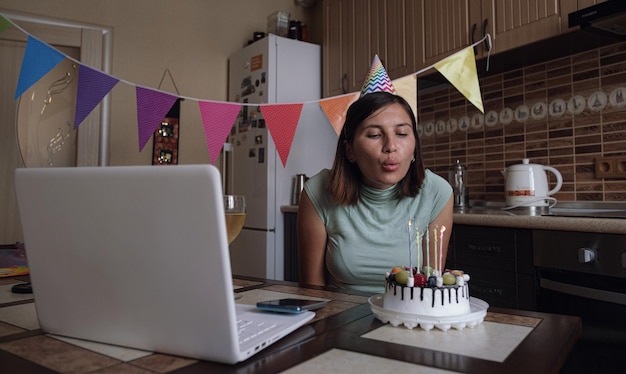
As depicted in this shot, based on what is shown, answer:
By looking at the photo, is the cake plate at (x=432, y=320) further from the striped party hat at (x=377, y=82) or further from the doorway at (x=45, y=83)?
the doorway at (x=45, y=83)

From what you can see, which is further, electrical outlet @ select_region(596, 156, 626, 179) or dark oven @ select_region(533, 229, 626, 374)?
electrical outlet @ select_region(596, 156, 626, 179)

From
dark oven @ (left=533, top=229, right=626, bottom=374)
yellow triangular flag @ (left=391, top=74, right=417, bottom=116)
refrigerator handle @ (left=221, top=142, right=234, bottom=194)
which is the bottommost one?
dark oven @ (left=533, top=229, right=626, bottom=374)

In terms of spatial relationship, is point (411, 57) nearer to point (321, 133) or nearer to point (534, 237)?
point (321, 133)

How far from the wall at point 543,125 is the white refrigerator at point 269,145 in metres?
0.82

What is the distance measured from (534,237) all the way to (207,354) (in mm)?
1479

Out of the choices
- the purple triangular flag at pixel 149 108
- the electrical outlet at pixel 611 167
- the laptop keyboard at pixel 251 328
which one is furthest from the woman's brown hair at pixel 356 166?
the electrical outlet at pixel 611 167

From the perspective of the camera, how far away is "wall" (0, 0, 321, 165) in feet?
10.0

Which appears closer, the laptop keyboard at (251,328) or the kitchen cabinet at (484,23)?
the laptop keyboard at (251,328)

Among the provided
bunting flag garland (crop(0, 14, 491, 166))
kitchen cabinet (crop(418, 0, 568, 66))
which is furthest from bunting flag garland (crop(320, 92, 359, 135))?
kitchen cabinet (crop(418, 0, 568, 66))

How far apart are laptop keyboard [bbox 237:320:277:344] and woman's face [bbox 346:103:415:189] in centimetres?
64

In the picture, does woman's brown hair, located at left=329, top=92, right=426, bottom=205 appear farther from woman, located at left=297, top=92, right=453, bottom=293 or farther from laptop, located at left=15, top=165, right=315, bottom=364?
laptop, located at left=15, top=165, right=315, bottom=364

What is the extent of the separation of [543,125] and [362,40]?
1234mm

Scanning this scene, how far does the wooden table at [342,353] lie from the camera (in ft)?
1.53

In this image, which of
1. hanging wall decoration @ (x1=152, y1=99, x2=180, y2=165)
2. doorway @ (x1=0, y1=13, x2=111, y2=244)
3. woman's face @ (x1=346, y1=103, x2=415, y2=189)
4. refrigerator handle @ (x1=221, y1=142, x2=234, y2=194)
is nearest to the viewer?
woman's face @ (x1=346, y1=103, x2=415, y2=189)
